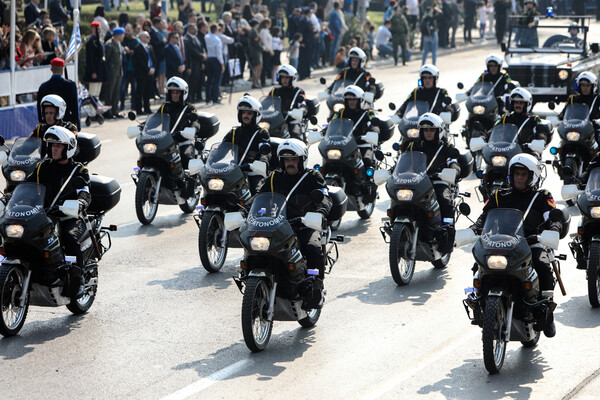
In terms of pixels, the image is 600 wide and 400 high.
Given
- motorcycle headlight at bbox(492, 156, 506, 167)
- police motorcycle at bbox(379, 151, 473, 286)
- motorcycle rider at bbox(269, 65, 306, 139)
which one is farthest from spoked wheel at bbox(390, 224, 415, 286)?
motorcycle rider at bbox(269, 65, 306, 139)

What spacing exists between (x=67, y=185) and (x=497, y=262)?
14.0 ft

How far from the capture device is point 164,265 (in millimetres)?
13352

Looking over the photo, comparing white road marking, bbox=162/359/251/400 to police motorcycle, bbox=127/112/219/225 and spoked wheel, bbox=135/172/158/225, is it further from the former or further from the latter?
police motorcycle, bbox=127/112/219/225

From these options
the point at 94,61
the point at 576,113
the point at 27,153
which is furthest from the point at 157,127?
the point at 94,61

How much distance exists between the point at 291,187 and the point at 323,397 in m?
2.56

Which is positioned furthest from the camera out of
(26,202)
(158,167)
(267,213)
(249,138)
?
(158,167)

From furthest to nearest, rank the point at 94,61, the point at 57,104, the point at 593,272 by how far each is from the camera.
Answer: the point at 94,61 → the point at 57,104 → the point at 593,272

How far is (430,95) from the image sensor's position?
18.0 m

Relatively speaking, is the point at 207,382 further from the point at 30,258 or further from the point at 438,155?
the point at 438,155

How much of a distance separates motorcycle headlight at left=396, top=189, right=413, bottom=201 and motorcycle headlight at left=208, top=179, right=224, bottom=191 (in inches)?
85.4

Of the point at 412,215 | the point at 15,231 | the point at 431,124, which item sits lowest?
the point at 412,215

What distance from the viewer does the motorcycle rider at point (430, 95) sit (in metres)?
17.8

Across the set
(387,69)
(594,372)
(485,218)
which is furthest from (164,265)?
(387,69)

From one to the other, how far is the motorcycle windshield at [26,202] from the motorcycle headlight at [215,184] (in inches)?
118
